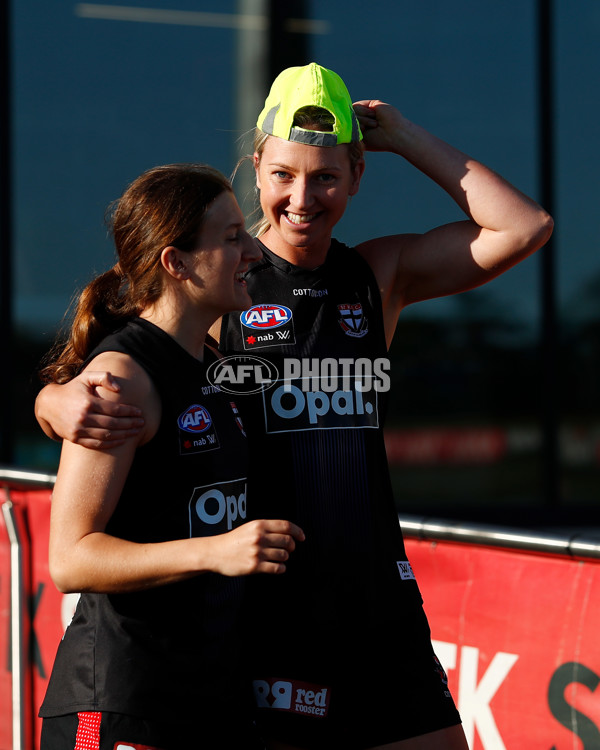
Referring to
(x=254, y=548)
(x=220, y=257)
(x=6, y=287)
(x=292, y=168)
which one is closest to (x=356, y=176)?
(x=292, y=168)

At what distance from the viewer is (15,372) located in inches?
266

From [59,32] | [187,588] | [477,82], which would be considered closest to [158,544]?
[187,588]

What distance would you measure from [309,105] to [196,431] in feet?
2.83

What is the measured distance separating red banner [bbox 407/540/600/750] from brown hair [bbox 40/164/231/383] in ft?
4.87

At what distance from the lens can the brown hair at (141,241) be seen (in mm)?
2057

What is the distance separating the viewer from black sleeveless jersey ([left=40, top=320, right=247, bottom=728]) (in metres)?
1.93

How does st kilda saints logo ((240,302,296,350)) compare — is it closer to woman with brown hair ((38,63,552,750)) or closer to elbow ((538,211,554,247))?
woman with brown hair ((38,63,552,750))

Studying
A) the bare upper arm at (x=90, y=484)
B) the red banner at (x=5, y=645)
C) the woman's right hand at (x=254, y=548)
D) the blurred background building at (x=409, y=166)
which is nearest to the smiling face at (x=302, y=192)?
the bare upper arm at (x=90, y=484)

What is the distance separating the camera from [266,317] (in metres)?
2.42

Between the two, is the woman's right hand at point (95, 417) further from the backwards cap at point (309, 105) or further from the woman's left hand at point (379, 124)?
the woman's left hand at point (379, 124)

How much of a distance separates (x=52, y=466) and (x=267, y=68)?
3.04m

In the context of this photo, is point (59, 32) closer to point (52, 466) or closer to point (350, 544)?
point (52, 466)

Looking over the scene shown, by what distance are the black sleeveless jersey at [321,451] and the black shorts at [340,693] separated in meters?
0.05

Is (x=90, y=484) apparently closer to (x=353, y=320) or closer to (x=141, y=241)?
(x=141, y=241)
